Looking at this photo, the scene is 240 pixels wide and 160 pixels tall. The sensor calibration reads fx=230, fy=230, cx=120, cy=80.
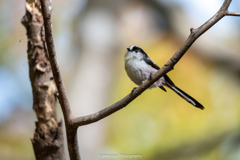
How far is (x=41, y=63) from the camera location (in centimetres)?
175

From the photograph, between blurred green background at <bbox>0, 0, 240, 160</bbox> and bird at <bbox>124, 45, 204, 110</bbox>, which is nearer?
bird at <bbox>124, 45, 204, 110</bbox>

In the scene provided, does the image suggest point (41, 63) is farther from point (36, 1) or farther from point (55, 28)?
point (55, 28)

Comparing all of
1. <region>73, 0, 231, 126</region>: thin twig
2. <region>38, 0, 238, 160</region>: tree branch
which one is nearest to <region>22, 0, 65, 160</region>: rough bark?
<region>38, 0, 238, 160</region>: tree branch

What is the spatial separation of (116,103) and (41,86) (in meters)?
0.77

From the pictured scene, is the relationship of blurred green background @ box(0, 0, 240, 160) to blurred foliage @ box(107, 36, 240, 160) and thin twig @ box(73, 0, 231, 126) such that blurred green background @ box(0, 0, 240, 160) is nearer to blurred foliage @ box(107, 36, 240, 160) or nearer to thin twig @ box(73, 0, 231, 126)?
blurred foliage @ box(107, 36, 240, 160)

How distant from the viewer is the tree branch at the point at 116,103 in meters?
1.08

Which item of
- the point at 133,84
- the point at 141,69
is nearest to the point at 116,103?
the point at 141,69

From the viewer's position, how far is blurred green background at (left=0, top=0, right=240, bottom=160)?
→ 2.56 metres

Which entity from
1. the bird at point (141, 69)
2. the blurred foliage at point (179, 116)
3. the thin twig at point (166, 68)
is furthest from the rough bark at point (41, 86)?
the blurred foliage at point (179, 116)

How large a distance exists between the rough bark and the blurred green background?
800mm

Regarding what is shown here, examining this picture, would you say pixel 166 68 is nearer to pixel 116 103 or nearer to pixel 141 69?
pixel 116 103

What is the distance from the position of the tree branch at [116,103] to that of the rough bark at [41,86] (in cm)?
33

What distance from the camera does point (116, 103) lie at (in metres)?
1.23

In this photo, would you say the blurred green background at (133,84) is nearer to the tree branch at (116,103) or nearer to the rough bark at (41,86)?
the rough bark at (41,86)
